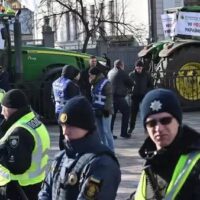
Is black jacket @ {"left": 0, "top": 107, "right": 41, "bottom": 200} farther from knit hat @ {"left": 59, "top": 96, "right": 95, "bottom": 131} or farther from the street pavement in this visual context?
the street pavement

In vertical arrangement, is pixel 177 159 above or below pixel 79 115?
below

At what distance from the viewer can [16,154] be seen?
5.04 m

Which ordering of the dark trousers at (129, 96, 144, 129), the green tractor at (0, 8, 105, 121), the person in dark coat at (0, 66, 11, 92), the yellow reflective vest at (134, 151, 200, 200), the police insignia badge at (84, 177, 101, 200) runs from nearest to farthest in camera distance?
1. the yellow reflective vest at (134, 151, 200, 200)
2. the police insignia badge at (84, 177, 101, 200)
3. the dark trousers at (129, 96, 144, 129)
4. the person in dark coat at (0, 66, 11, 92)
5. the green tractor at (0, 8, 105, 121)

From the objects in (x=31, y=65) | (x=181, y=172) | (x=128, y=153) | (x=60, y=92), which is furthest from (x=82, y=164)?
(x=31, y=65)

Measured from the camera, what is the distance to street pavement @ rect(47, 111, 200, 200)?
8.71 metres

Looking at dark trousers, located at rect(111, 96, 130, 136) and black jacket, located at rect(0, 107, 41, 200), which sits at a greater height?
black jacket, located at rect(0, 107, 41, 200)

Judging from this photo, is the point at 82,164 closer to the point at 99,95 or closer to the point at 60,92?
the point at 60,92

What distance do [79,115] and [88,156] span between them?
249 mm

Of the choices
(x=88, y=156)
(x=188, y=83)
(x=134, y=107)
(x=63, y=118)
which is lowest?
(x=134, y=107)

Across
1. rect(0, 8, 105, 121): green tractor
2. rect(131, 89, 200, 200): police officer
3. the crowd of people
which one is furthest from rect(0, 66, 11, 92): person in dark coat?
rect(131, 89, 200, 200): police officer

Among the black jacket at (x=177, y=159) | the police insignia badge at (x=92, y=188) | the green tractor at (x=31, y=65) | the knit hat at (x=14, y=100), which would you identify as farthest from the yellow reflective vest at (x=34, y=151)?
the green tractor at (x=31, y=65)

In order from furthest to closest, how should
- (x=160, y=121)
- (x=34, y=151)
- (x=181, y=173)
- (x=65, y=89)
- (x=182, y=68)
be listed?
(x=182, y=68)
(x=65, y=89)
(x=34, y=151)
(x=160, y=121)
(x=181, y=173)

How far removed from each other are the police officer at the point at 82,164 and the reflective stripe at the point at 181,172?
58 cm

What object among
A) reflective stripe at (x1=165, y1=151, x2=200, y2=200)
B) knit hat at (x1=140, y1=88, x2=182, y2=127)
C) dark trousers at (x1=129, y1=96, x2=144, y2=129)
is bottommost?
dark trousers at (x1=129, y1=96, x2=144, y2=129)
